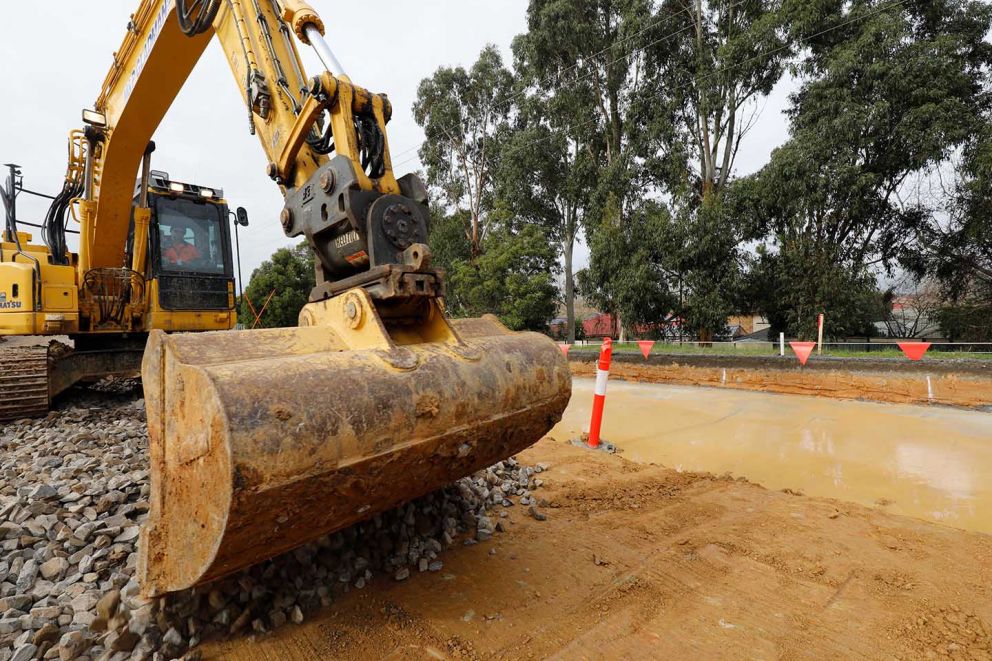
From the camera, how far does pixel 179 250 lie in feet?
21.2

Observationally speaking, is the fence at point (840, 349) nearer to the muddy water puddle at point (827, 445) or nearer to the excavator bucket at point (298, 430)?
the muddy water puddle at point (827, 445)

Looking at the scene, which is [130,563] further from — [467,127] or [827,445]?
[467,127]

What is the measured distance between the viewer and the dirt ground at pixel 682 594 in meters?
1.89

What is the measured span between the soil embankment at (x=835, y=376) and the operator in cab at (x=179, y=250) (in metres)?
7.71

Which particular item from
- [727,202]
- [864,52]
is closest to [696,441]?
[727,202]

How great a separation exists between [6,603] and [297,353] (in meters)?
1.56

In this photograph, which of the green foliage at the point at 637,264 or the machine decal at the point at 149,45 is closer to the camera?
the machine decal at the point at 149,45

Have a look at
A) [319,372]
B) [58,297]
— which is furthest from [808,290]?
[58,297]

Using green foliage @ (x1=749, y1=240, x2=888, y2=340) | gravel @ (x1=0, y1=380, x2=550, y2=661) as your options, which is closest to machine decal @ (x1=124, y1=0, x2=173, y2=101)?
gravel @ (x1=0, y1=380, x2=550, y2=661)

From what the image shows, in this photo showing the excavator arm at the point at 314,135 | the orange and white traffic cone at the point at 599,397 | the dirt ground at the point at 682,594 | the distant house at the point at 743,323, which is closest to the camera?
the dirt ground at the point at 682,594

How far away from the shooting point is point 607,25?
64.4 feet

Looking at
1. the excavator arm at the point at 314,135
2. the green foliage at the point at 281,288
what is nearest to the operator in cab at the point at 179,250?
the excavator arm at the point at 314,135

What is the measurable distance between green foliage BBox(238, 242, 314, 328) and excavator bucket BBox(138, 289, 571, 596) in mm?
23449

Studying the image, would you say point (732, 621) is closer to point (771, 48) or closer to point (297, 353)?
point (297, 353)
